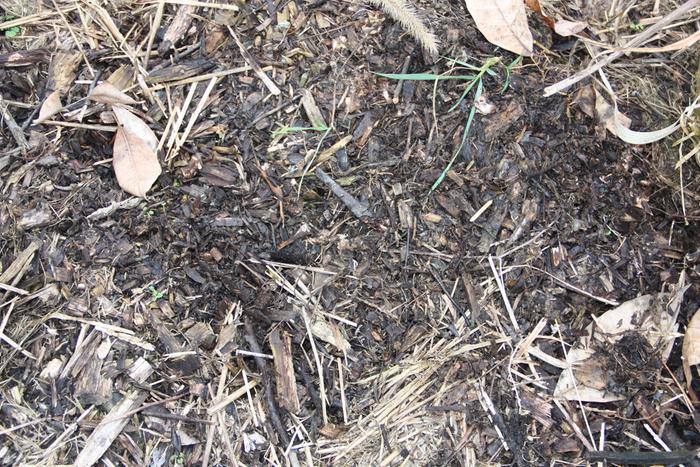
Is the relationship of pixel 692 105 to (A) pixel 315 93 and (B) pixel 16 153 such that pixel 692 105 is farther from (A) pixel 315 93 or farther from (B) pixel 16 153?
(B) pixel 16 153

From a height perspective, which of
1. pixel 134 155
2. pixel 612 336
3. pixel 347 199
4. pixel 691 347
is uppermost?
pixel 134 155

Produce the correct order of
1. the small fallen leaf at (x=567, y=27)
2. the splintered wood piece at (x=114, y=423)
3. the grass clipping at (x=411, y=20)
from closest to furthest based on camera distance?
the splintered wood piece at (x=114, y=423)
the grass clipping at (x=411, y=20)
the small fallen leaf at (x=567, y=27)

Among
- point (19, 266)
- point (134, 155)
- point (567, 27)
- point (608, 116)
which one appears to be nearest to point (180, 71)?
point (134, 155)

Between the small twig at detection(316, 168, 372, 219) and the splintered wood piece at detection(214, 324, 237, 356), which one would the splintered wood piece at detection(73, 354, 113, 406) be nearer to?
the splintered wood piece at detection(214, 324, 237, 356)

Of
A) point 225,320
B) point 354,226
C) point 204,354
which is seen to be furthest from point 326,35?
point 204,354

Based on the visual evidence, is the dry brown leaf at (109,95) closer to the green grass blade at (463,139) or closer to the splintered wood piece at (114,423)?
the splintered wood piece at (114,423)

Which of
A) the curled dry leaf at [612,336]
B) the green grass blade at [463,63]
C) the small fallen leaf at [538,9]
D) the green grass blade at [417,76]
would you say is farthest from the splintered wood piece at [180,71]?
the curled dry leaf at [612,336]

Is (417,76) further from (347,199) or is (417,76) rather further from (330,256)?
(330,256)
